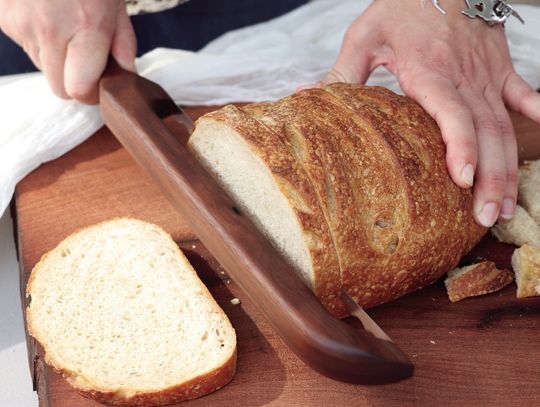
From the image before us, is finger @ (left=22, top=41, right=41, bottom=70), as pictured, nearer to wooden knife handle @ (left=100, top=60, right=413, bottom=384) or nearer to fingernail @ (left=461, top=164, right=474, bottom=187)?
wooden knife handle @ (left=100, top=60, right=413, bottom=384)

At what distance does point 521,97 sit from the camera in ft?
7.32

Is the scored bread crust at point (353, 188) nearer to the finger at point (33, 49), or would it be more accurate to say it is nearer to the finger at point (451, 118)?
the finger at point (451, 118)

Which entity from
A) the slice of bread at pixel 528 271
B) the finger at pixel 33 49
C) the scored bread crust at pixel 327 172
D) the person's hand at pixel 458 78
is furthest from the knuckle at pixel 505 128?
the finger at pixel 33 49

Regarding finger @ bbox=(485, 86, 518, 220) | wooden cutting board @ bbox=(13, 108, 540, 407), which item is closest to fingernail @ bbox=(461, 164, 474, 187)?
finger @ bbox=(485, 86, 518, 220)

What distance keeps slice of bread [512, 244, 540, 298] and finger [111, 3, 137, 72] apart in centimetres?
136

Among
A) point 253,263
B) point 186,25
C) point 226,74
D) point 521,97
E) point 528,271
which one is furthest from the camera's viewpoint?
point 186,25

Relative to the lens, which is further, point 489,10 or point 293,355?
point 489,10

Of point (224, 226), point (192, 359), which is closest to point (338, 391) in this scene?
point (192, 359)

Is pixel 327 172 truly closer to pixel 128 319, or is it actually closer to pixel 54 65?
pixel 128 319

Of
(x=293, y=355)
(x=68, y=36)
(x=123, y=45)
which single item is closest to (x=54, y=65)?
(x=68, y=36)

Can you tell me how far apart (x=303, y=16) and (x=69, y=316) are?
1.75 m

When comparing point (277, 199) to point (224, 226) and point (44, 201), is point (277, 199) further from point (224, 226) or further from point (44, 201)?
point (44, 201)

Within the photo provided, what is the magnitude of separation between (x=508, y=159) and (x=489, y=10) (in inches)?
23.6

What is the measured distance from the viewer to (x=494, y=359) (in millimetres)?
1740
